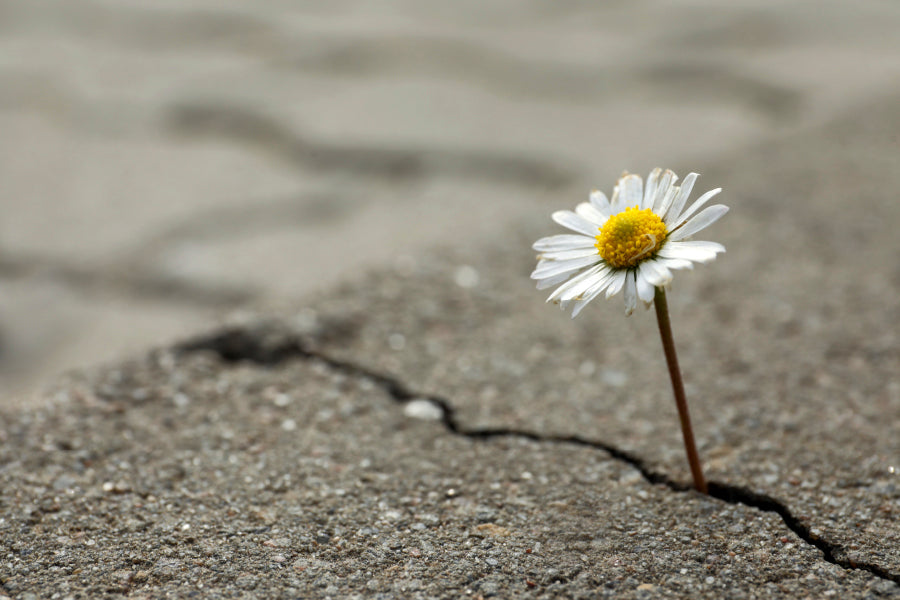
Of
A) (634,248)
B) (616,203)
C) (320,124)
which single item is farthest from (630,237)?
(320,124)

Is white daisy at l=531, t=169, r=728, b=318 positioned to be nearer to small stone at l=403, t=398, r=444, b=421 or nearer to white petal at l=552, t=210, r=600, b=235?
white petal at l=552, t=210, r=600, b=235

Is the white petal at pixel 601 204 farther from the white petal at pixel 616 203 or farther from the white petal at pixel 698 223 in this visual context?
the white petal at pixel 698 223

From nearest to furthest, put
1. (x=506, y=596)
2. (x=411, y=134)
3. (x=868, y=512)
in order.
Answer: (x=506, y=596) < (x=868, y=512) < (x=411, y=134)

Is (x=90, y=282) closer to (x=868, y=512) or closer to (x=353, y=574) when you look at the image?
(x=353, y=574)

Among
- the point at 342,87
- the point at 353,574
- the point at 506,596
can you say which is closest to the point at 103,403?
the point at 353,574

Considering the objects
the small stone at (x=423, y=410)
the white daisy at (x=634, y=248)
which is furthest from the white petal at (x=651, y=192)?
the small stone at (x=423, y=410)

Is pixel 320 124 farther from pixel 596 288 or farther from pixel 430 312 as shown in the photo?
pixel 596 288

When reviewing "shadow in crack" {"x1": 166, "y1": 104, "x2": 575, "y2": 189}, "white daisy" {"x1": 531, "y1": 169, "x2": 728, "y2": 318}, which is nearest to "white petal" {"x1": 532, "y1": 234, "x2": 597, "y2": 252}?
"white daisy" {"x1": 531, "y1": 169, "x2": 728, "y2": 318}
